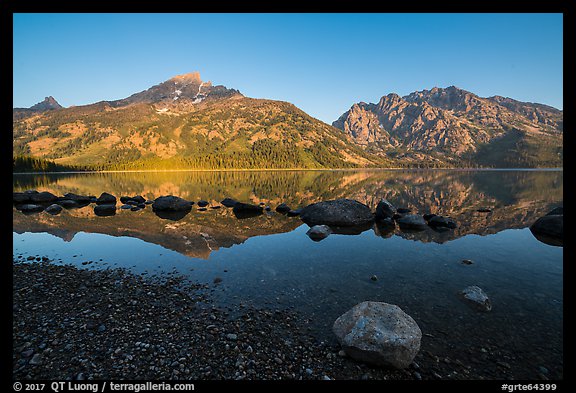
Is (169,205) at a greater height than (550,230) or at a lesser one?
greater

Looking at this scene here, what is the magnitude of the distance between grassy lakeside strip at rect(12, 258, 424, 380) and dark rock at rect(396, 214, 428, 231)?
2270 centimetres

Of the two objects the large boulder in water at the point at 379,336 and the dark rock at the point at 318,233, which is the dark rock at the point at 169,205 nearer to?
the dark rock at the point at 318,233

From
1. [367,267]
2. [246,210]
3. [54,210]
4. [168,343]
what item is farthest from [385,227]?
[54,210]

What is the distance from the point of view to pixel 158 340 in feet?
30.5

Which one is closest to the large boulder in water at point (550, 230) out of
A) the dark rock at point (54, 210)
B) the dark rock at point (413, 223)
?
the dark rock at point (413, 223)

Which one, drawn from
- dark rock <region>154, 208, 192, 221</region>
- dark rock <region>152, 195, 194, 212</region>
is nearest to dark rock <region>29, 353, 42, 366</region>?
dark rock <region>154, 208, 192, 221</region>

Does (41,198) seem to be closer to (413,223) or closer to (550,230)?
(413,223)

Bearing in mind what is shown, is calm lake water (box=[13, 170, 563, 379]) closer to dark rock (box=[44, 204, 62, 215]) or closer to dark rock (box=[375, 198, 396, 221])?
dark rock (box=[44, 204, 62, 215])

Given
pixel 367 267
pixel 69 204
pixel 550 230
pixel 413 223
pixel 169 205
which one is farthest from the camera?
pixel 69 204

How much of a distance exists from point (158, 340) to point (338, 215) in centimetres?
2533

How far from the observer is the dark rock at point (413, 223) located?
28958mm

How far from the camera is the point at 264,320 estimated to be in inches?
436
